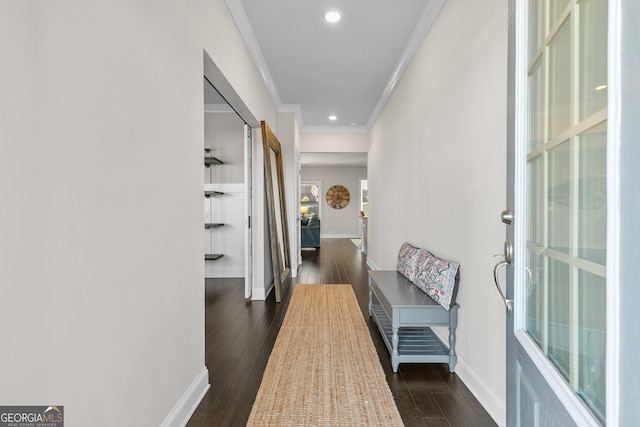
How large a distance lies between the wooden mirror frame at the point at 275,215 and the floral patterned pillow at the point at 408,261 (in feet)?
5.09

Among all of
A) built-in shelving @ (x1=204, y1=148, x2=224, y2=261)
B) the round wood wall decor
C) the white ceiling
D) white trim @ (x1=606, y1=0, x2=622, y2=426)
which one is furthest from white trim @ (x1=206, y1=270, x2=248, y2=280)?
the round wood wall decor

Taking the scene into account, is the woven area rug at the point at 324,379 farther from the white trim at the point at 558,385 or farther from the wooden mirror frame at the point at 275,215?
the white trim at the point at 558,385

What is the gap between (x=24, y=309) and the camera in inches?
34.0

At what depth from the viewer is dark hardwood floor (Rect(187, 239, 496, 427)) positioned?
1826 mm

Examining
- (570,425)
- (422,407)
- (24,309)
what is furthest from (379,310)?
(24,309)

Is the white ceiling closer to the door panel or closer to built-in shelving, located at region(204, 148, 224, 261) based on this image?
built-in shelving, located at region(204, 148, 224, 261)

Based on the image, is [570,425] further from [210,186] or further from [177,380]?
[210,186]

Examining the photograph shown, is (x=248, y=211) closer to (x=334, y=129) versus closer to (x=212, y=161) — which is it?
(x=212, y=161)

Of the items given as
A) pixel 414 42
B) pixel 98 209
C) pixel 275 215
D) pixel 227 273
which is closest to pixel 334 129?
pixel 275 215

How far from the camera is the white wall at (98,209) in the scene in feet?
2.81

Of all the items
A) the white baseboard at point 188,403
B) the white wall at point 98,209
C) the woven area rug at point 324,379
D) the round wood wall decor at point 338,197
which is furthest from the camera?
the round wood wall decor at point 338,197

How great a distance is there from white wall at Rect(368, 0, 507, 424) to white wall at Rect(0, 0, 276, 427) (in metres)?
1.69

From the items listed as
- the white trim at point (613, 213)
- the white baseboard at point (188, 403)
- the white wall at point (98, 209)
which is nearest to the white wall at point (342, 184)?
the white baseboard at point (188, 403)

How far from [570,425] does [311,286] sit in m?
4.08
